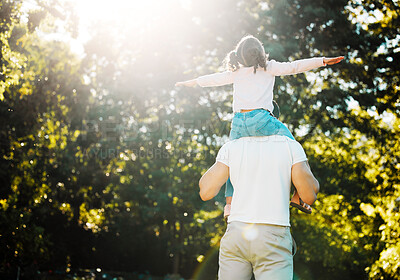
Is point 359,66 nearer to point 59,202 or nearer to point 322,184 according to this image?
point 322,184

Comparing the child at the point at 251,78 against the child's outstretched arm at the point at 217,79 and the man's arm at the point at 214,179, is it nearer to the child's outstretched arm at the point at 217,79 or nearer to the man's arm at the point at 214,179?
the child's outstretched arm at the point at 217,79

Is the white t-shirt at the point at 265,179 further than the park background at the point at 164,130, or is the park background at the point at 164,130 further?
the park background at the point at 164,130

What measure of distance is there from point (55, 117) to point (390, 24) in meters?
11.5

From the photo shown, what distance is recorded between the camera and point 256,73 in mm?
2834

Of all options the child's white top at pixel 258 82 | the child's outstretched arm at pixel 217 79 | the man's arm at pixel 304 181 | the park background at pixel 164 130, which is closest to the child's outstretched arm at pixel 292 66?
the child's white top at pixel 258 82

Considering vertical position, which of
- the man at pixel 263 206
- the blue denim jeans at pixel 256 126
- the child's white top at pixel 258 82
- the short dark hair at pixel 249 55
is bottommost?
the man at pixel 263 206

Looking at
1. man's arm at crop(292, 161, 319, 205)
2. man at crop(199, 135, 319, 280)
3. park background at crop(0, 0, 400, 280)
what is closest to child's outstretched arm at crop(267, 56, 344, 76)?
man at crop(199, 135, 319, 280)

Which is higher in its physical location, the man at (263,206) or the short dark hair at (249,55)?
the short dark hair at (249,55)

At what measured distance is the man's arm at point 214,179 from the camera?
2410 millimetres

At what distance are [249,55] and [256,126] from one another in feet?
1.94

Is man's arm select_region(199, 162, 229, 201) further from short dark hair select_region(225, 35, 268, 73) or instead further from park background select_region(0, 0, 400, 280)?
park background select_region(0, 0, 400, 280)

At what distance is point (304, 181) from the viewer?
228 cm

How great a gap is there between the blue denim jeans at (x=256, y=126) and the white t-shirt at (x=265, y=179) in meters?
0.08

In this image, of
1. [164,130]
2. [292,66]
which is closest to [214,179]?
[292,66]
